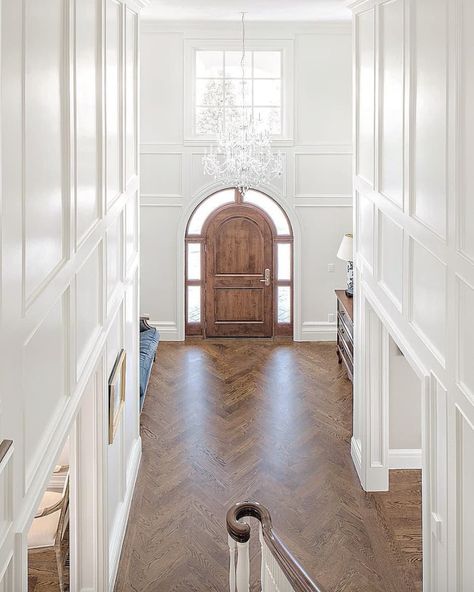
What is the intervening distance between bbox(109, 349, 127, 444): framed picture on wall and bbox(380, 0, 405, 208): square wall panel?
2.11 m

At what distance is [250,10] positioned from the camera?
889 centimetres

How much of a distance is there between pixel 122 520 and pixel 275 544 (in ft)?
8.21

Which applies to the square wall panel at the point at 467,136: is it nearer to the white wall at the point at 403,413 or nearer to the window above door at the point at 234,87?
the white wall at the point at 403,413

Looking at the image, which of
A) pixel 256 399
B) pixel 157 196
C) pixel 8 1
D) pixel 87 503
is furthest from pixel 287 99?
pixel 8 1

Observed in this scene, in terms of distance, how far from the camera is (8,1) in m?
2.35

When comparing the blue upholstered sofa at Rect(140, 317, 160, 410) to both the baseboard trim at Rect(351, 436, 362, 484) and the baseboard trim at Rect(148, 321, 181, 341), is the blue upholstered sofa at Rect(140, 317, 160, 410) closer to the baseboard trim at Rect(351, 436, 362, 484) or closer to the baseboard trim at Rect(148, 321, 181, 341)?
the baseboard trim at Rect(148, 321, 181, 341)

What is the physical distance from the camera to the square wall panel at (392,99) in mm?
Answer: 4738

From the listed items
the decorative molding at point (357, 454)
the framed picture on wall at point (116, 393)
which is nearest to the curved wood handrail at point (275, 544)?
the framed picture on wall at point (116, 393)

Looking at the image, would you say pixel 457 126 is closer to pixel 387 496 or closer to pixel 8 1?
pixel 8 1

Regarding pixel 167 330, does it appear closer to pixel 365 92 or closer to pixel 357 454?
pixel 357 454

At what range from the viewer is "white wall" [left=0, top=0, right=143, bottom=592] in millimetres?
2475

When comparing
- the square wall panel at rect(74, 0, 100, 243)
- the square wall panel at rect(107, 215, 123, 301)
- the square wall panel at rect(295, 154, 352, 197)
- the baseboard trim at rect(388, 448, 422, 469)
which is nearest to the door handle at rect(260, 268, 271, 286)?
the square wall panel at rect(295, 154, 352, 197)

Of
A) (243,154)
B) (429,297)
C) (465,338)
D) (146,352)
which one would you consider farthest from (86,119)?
(243,154)

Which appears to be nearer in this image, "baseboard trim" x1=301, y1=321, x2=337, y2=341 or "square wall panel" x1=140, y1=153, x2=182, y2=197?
"square wall panel" x1=140, y1=153, x2=182, y2=197
